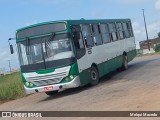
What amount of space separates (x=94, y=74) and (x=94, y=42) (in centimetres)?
158

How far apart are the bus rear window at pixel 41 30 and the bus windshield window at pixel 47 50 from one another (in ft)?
1.03

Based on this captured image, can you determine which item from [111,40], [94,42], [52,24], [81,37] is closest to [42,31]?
[52,24]

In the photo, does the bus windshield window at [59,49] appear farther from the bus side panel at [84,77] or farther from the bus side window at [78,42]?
the bus side panel at [84,77]

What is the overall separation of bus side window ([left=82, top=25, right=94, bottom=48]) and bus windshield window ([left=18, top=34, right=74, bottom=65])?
1734 mm

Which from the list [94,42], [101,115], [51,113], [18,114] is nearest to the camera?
[101,115]

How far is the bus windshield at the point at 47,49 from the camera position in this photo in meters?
16.0

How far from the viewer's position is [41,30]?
16.4 metres

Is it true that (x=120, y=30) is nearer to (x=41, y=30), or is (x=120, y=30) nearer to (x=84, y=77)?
(x=84, y=77)

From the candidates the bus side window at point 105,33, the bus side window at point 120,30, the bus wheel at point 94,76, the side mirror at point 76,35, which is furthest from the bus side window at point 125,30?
the side mirror at point 76,35

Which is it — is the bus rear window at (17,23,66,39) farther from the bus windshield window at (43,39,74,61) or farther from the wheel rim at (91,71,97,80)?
the wheel rim at (91,71,97,80)

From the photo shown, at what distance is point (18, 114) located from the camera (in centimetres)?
1306

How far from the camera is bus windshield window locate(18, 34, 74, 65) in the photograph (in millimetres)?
15977

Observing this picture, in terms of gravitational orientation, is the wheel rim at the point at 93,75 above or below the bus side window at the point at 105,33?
below

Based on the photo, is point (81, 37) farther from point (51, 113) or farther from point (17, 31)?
point (51, 113)
